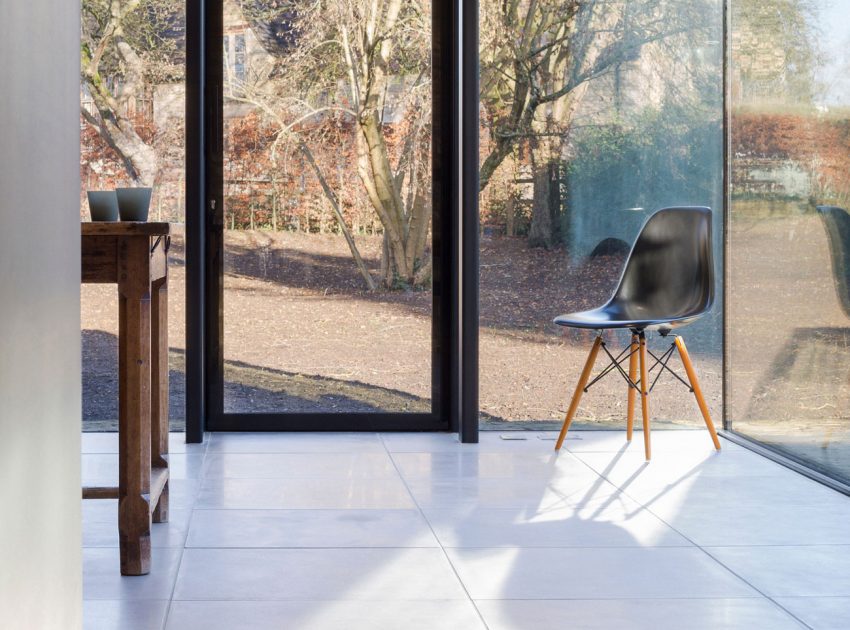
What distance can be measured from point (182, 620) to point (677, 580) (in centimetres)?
118

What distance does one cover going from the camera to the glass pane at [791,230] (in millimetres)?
3965

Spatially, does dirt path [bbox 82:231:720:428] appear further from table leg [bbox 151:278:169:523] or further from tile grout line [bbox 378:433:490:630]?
table leg [bbox 151:278:169:523]

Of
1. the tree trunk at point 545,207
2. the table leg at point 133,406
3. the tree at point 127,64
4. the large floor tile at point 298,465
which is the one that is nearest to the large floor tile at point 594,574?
the table leg at point 133,406

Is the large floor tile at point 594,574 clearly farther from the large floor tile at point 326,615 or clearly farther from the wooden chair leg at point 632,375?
the wooden chair leg at point 632,375

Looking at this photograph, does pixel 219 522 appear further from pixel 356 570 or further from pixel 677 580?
pixel 677 580

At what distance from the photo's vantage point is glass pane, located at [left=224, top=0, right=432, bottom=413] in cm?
468

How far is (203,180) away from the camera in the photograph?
457cm

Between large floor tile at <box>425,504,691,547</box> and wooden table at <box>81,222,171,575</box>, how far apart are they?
82cm

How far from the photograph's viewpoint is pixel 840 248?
13.0 feet

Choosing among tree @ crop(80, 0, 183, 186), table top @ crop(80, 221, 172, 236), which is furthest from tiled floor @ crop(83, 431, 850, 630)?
tree @ crop(80, 0, 183, 186)

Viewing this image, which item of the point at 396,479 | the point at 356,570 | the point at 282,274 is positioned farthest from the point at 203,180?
the point at 356,570

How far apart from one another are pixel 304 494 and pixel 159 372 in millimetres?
727

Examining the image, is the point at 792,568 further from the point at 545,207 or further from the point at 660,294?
the point at 545,207

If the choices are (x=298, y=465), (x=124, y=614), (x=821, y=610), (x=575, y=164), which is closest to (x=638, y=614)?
(x=821, y=610)
